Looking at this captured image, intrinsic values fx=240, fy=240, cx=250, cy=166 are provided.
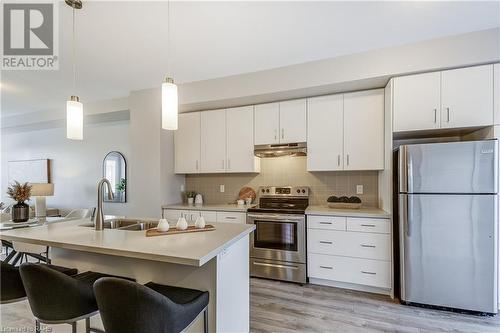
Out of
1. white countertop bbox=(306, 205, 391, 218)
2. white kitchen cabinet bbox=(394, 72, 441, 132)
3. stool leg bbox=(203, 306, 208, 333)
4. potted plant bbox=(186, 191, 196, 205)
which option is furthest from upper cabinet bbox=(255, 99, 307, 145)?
stool leg bbox=(203, 306, 208, 333)

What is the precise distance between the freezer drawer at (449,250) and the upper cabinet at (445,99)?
74 cm

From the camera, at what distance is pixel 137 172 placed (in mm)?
3709

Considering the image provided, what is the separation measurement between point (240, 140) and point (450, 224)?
255cm

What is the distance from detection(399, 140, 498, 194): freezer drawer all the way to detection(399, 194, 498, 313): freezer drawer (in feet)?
0.29

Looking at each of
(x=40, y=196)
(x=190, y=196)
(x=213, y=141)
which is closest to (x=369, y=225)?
(x=213, y=141)

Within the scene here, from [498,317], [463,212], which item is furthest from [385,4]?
[498,317]

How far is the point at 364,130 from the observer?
289 cm

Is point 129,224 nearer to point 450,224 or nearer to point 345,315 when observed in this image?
point 345,315

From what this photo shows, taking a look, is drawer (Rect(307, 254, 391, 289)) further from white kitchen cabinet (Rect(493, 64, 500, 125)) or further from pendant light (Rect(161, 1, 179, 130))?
pendant light (Rect(161, 1, 179, 130))

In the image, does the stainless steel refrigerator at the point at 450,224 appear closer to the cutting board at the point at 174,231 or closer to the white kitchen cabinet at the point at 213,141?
the cutting board at the point at 174,231

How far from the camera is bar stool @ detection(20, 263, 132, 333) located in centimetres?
124

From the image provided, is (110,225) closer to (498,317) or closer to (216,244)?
(216,244)

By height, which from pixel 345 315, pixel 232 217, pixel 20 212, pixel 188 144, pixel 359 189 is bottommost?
Answer: pixel 345 315

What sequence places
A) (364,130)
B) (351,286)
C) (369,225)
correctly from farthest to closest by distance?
1. (364,130)
2. (351,286)
3. (369,225)
